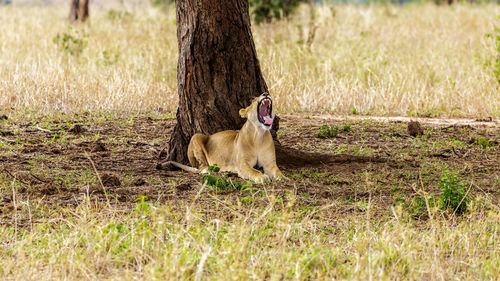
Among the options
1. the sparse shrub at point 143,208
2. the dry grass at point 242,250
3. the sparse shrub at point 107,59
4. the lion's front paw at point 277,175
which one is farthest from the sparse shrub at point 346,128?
the sparse shrub at point 107,59

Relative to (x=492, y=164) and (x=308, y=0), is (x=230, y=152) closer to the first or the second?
(x=492, y=164)

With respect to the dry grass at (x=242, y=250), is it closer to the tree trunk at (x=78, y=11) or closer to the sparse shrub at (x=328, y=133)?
the sparse shrub at (x=328, y=133)

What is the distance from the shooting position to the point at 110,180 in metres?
6.40

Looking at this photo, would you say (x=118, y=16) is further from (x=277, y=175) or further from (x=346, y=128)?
(x=277, y=175)

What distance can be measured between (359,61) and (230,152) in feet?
22.4

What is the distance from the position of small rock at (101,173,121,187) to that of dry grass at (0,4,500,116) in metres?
3.71

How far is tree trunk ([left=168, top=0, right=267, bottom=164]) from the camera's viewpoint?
289 inches

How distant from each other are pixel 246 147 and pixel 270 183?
48 centimetres

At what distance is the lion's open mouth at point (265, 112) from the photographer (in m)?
6.62

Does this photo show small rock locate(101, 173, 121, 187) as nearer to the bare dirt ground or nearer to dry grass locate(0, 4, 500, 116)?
the bare dirt ground

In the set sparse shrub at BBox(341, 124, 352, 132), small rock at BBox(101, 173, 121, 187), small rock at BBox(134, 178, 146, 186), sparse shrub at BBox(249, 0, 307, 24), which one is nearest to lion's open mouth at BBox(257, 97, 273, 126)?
small rock at BBox(134, 178, 146, 186)

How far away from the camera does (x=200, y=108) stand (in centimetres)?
750

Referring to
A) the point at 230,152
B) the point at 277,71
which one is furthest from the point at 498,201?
the point at 277,71

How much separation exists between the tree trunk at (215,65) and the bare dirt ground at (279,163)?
73 cm
